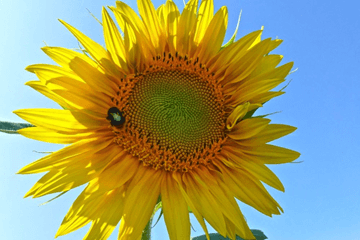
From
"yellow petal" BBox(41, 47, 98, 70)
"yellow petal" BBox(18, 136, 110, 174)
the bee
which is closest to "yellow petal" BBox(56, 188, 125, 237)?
"yellow petal" BBox(18, 136, 110, 174)

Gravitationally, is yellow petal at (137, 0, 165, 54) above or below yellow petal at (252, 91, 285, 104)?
above

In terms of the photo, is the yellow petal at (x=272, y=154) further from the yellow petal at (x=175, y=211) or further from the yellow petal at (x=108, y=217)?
the yellow petal at (x=108, y=217)

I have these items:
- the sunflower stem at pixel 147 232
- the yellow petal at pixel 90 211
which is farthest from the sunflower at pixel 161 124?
the sunflower stem at pixel 147 232

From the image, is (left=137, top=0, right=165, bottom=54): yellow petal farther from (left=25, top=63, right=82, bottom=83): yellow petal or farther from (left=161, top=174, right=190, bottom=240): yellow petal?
(left=161, top=174, right=190, bottom=240): yellow petal

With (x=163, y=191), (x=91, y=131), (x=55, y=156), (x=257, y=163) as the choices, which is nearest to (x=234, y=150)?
(x=257, y=163)

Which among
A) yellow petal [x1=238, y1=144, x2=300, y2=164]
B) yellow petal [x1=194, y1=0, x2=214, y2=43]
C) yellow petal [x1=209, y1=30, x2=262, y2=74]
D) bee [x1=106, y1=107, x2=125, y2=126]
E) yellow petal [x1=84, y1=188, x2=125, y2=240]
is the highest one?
yellow petal [x1=194, y1=0, x2=214, y2=43]

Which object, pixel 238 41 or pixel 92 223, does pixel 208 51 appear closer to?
pixel 238 41

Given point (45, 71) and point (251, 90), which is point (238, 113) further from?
point (45, 71)
